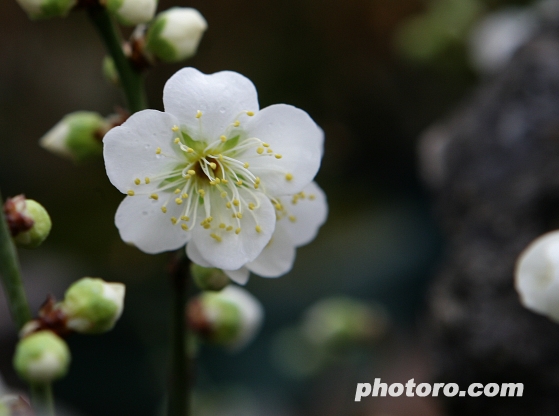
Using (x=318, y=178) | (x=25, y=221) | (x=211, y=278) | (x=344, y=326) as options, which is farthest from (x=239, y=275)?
(x=318, y=178)

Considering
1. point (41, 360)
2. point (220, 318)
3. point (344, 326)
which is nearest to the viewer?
point (41, 360)

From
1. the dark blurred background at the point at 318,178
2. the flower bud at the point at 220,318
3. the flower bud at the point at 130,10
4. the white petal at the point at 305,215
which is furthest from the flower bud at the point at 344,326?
the flower bud at the point at 130,10

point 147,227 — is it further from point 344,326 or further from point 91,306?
point 344,326

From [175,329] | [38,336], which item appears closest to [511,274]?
[175,329]

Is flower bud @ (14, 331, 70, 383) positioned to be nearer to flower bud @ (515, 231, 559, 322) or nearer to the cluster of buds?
the cluster of buds

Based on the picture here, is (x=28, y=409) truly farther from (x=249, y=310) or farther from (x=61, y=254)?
(x=61, y=254)
